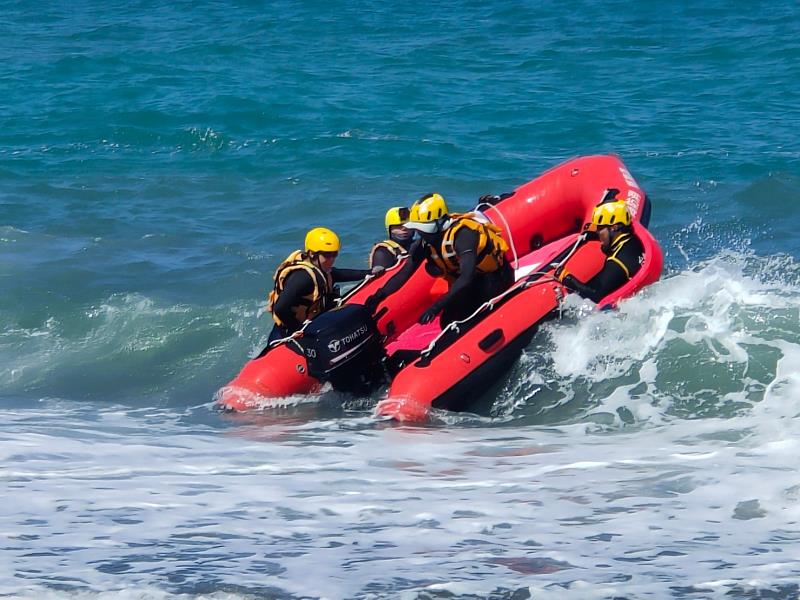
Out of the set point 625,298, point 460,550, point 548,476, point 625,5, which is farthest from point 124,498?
point 625,5

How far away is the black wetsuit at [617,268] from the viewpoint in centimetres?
715

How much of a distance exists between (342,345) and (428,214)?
92 centimetres

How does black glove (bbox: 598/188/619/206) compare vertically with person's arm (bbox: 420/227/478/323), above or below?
above

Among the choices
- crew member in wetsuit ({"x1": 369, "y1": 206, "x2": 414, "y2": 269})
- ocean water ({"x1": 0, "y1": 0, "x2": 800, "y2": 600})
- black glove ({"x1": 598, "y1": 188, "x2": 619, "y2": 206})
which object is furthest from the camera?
black glove ({"x1": 598, "y1": 188, "x2": 619, "y2": 206})

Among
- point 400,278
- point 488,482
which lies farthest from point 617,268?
point 488,482

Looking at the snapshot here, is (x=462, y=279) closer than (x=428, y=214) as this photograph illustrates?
Yes

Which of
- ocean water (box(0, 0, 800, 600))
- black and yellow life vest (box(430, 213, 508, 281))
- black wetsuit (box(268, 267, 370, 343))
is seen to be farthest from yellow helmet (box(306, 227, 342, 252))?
ocean water (box(0, 0, 800, 600))

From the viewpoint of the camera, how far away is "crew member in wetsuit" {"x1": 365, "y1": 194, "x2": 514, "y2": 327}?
6.83 m

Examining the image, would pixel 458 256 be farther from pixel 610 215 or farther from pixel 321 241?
pixel 610 215

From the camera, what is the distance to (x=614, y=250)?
7.26 metres

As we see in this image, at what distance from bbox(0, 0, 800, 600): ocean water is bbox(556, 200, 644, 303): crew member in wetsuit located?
21 cm

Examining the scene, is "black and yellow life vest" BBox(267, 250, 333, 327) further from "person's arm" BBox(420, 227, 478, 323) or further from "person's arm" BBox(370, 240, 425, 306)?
"person's arm" BBox(420, 227, 478, 323)

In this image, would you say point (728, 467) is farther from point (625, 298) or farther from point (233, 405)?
point (233, 405)

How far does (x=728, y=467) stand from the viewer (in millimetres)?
5262
